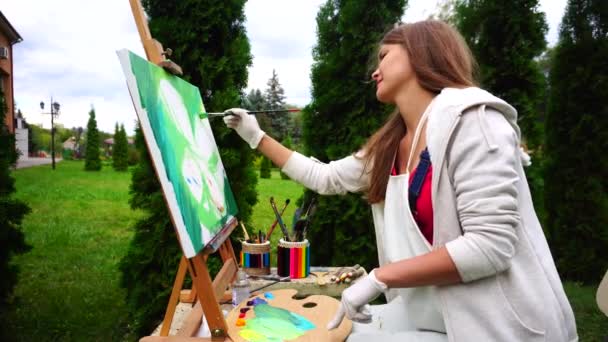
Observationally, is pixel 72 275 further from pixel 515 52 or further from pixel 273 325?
pixel 515 52

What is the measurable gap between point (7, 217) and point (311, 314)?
208 centimetres

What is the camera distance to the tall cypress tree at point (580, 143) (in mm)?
3840

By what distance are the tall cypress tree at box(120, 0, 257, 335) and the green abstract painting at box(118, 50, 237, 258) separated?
0.83 metres

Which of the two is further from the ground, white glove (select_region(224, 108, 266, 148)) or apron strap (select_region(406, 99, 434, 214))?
white glove (select_region(224, 108, 266, 148))

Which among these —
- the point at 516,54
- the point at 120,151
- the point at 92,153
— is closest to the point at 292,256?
the point at 516,54

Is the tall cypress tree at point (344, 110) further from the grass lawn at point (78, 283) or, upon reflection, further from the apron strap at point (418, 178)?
the apron strap at point (418, 178)

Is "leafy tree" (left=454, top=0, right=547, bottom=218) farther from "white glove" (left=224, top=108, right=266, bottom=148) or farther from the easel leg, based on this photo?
the easel leg

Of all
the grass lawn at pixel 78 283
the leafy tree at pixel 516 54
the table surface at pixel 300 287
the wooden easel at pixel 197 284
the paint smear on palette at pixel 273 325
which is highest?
the leafy tree at pixel 516 54

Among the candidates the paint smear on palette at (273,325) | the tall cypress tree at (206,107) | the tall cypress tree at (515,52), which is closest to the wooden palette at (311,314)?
the paint smear on palette at (273,325)

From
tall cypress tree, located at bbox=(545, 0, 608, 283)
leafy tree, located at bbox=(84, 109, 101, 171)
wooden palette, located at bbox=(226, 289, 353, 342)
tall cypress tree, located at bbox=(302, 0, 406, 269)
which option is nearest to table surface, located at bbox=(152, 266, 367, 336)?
wooden palette, located at bbox=(226, 289, 353, 342)

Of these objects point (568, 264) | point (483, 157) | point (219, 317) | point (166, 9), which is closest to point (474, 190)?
point (483, 157)

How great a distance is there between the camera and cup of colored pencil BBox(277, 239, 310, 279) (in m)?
2.15

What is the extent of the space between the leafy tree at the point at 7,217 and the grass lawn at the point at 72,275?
7.3 inches

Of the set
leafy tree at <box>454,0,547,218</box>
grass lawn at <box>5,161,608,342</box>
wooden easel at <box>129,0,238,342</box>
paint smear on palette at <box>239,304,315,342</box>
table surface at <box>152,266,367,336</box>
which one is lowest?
grass lawn at <box>5,161,608,342</box>
